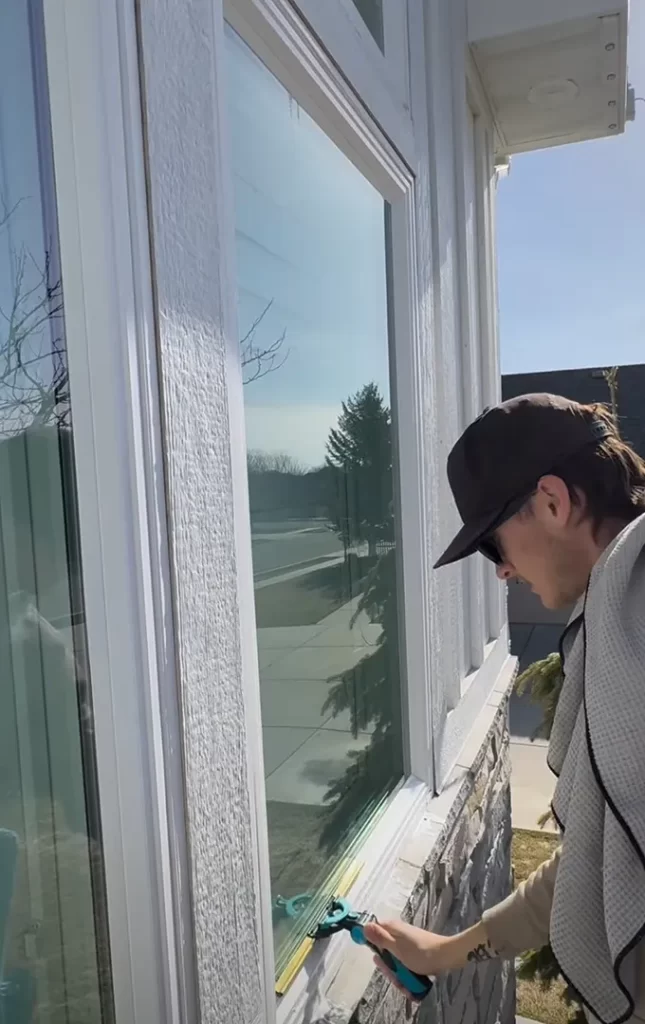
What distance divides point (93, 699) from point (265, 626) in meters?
0.54

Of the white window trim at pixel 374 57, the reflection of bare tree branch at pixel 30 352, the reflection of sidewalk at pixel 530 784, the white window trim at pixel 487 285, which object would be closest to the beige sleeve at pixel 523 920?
the reflection of bare tree branch at pixel 30 352

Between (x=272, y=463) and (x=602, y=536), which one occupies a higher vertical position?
(x=272, y=463)

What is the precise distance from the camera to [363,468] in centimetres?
199

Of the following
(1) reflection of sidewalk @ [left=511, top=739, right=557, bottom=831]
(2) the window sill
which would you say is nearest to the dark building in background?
(1) reflection of sidewalk @ [left=511, top=739, right=557, bottom=831]

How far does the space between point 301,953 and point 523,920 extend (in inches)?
17.4

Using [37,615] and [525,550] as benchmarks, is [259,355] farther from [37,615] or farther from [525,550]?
[37,615]

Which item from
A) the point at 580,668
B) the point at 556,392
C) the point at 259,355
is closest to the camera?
the point at 580,668

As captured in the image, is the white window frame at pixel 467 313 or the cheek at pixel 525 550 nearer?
the cheek at pixel 525 550

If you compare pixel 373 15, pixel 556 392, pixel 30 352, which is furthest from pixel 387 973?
pixel 556 392

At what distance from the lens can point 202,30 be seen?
3.34ft

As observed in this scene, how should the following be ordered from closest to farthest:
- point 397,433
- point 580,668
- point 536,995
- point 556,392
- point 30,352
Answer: point 30,352 < point 580,668 < point 397,433 < point 536,995 < point 556,392

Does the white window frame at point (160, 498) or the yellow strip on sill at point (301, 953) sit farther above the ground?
the white window frame at point (160, 498)

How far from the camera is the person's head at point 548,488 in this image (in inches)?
48.8

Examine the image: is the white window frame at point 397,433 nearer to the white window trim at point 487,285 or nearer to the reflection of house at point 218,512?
the reflection of house at point 218,512
